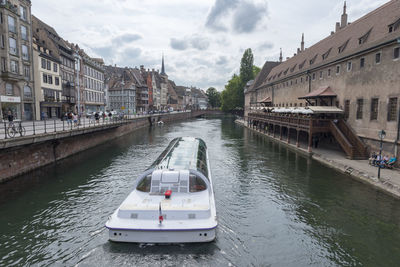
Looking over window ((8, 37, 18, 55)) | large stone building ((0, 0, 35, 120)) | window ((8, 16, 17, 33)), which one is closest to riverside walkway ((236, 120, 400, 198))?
large stone building ((0, 0, 35, 120))

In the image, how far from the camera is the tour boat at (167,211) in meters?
8.02

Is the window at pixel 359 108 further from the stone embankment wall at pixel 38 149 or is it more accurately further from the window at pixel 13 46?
the window at pixel 13 46

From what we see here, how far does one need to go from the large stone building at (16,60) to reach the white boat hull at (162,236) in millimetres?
29935

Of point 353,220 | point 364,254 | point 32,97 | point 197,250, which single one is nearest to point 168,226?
point 197,250

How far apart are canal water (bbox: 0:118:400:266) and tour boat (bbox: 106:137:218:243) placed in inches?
28.0

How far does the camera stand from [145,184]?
1039 centimetres

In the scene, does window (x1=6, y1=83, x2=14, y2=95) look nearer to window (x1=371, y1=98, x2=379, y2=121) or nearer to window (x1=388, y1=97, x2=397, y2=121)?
window (x1=371, y1=98, x2=379, y2=121)

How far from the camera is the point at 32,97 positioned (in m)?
35.0

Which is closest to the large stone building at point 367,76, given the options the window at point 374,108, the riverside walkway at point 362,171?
the window at point 374,108

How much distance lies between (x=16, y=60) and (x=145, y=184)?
31.2 metres

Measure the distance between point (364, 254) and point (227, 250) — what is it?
4769 millimetres

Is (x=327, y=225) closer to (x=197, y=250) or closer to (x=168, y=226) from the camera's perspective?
(x=197, y=250)

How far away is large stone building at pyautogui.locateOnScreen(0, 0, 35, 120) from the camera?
29147 millimetres

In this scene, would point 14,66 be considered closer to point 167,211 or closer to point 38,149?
point 38,149
